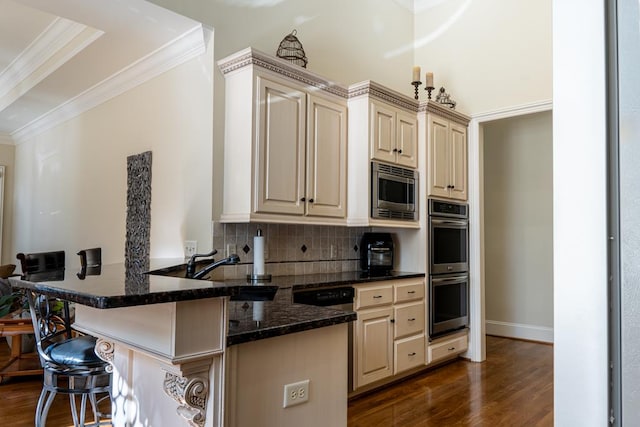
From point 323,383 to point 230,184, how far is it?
6.14 feet

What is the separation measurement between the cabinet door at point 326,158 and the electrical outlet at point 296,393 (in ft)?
6.28

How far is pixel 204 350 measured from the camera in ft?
4.21

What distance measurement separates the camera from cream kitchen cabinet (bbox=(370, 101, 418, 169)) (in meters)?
3.73

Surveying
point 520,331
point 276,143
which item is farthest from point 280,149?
point 520,331

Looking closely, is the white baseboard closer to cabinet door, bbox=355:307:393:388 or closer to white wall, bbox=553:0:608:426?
cabinet door, bbox=355:307:393:388

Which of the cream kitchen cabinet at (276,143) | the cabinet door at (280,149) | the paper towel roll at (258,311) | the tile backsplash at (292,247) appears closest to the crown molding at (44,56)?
the cream kitchen cabinet at (276,143)

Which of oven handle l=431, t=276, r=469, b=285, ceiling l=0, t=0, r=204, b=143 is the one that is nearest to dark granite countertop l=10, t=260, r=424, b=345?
ceiling l=0, t=0, r=204, b=143

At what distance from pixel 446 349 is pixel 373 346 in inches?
44.1

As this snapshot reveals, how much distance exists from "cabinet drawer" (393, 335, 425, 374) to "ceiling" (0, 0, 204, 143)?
2809 mm

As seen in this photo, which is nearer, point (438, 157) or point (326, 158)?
point (326, 158)

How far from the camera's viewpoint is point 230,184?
10.4 ft

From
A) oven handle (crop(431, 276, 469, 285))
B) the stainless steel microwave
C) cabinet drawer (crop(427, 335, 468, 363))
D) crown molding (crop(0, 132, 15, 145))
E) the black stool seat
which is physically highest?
crown molding (crop(0, 132, 15, 145))

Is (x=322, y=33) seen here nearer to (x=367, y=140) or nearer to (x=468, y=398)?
(x=367, y=140)

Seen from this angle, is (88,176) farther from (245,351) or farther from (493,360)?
(493,360)
